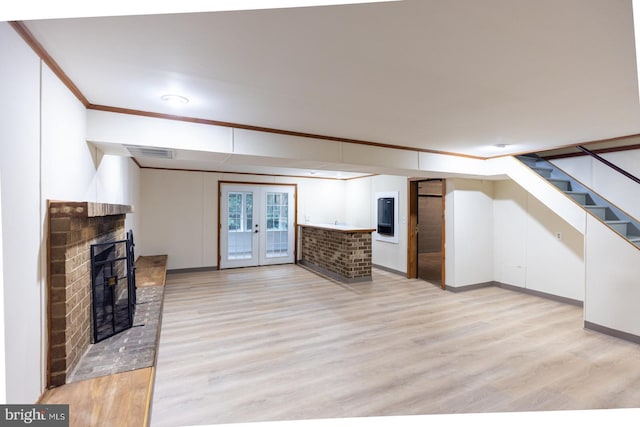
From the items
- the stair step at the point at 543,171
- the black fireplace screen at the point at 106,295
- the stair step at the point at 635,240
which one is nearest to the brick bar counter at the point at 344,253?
the stair step at the point at 543,171

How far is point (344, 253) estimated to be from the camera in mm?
5762

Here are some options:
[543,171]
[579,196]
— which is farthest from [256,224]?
[579,196]

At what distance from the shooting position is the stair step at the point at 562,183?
418 centimetres

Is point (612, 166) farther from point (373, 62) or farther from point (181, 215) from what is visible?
point (181, 215)

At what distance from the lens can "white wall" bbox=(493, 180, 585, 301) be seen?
14.4 ft

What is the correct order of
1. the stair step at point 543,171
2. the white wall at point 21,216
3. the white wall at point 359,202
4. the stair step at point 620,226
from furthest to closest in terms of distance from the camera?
the white wall at point 359,202 → the stair step at point 543,171 → the stair step at point 620,226 → the white wall at point 21,216

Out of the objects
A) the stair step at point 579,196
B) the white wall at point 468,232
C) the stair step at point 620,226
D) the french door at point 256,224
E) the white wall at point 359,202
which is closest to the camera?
the stair step at point 620,226

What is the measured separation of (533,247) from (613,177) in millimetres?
1471

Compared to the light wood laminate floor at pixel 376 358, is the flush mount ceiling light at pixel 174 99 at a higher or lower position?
higher

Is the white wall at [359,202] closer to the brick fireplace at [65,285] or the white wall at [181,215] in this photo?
the white wall at [181,215]

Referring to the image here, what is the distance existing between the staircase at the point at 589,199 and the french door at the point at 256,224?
17.1ft

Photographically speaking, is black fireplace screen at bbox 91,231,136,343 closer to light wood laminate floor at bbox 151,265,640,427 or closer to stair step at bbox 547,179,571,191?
light wood laminate floor at bbox 151,265,640,427

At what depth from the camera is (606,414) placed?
1492mm

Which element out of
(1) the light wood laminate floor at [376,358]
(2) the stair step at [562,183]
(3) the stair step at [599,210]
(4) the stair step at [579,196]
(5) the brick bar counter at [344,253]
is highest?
(2) the stair step at [562,183]
